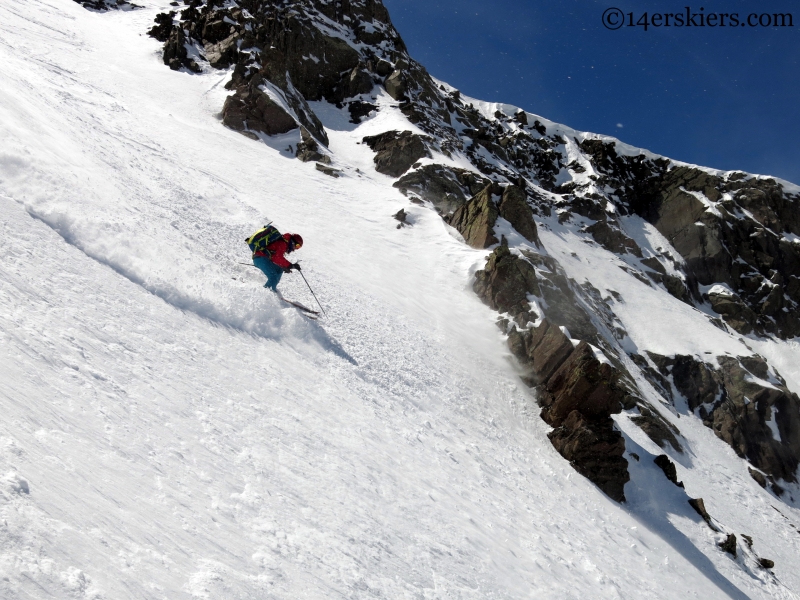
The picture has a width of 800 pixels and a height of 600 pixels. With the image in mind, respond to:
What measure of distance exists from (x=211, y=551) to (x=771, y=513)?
25.1 m

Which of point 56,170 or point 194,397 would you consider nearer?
point 194,397

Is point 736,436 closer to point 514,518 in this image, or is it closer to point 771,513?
point 771,513

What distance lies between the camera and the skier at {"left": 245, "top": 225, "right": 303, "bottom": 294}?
452 inches

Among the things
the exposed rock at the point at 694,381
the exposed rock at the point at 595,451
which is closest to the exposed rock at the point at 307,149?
the exposed rock at the point at 595,451

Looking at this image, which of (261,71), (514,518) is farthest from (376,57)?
(514,518)

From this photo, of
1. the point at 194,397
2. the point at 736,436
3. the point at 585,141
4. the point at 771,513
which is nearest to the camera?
the point at 194,397

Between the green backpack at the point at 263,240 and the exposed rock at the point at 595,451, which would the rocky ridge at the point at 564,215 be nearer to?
the exposed rock at the point at 595,451

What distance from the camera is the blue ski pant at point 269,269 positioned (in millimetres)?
11586

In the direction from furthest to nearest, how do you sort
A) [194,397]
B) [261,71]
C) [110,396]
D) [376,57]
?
1. [376,57]
2. [261,71]
3. [194,397]
4. [110,396]

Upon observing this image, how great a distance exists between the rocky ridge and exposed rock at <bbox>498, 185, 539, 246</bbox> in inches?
4.8

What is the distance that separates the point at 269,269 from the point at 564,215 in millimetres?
51851

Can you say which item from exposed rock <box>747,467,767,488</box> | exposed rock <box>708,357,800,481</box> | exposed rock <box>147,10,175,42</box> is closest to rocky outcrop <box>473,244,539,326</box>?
exposed rock <box>747,467,767,488</box>

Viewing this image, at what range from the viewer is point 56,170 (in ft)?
35.3

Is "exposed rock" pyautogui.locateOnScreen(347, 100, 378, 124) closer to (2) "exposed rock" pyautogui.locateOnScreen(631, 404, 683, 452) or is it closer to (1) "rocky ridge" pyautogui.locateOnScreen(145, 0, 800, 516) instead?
(1) "rocky ridge" pyautogui.locateOnScreen(145, 0, 800, 516)
